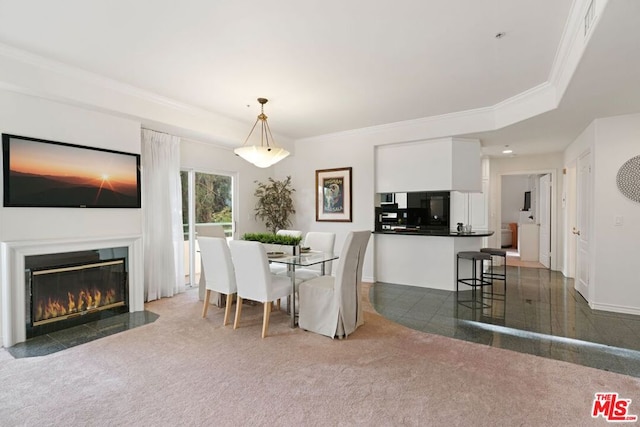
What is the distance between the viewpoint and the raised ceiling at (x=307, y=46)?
7.31 feet

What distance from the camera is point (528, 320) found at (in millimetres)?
3471

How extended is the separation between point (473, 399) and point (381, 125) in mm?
4133

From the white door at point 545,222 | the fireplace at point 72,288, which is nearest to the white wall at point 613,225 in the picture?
the white door at point 545,222

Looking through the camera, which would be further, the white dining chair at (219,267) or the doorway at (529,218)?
the doorway at (529,218)

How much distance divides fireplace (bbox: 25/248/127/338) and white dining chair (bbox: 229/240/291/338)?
1.67m

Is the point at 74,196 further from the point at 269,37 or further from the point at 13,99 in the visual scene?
the point at 269,37

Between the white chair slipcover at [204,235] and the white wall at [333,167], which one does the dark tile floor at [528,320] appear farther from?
the white chair slipcover at [204,235]

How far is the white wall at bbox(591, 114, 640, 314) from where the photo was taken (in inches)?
146

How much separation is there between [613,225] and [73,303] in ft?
20.9

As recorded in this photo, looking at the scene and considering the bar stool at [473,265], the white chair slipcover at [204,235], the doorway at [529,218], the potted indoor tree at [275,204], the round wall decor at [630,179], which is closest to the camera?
the round wall decor at [630,179]

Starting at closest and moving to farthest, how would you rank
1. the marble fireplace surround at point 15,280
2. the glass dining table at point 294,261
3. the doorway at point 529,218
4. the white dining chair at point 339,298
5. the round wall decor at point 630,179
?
the marble fireplace surround at point 15,280 < the white dining chair at point 339,298 < the glass dining table at point 294,261 < the round wall decor at point 630,179 < the doorway at point 529,218

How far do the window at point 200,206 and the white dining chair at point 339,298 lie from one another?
2598mm

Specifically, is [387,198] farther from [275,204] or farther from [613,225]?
[613,225]

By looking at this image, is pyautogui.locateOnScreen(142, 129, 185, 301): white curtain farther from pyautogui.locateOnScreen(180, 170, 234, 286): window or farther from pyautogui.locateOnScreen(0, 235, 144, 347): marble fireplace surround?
pyautogui.locateOnScreen(0, 235, 144, 347): marble fireplace surround
